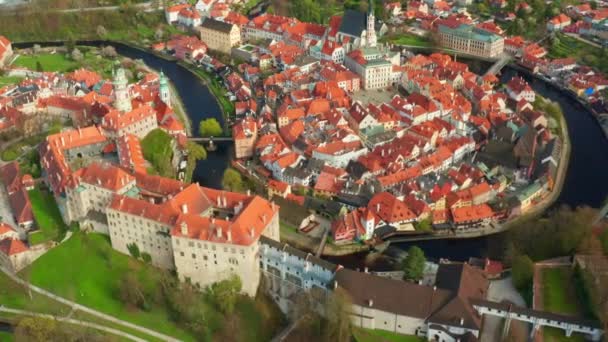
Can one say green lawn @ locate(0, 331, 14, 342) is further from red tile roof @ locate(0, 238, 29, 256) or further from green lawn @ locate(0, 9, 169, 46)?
green lawn @ locate(0, 9, 169, 46)

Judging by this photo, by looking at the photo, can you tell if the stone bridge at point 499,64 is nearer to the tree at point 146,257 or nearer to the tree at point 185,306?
the tree at point 146,257

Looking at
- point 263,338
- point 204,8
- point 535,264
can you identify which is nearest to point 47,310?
point 263,338

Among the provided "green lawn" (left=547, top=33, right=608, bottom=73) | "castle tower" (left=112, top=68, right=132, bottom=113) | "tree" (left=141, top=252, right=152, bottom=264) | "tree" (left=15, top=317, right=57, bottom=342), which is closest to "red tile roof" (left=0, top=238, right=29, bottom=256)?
"tree" (left=15, top=317, right=57, bottom=342)

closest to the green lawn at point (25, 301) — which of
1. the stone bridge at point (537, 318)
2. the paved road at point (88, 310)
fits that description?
the paved road at point (88, 310)

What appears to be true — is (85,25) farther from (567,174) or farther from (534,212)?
(534,212)

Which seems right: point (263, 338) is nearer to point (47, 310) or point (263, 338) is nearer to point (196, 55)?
point (47, 310)

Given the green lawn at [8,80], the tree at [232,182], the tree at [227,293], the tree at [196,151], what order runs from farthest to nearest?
the green lawn at [8,80], the tree at [196,151], the tree at [232,182], the tree at [227,293]
